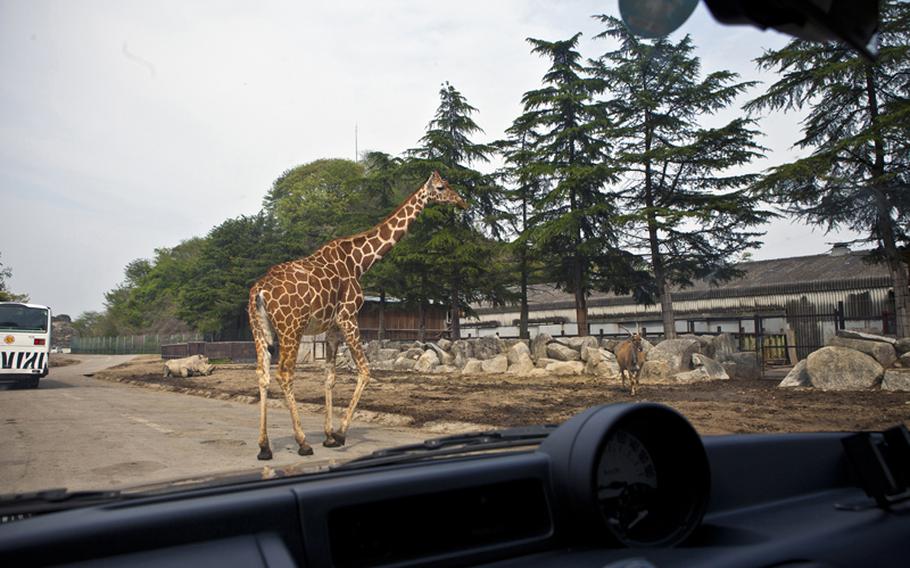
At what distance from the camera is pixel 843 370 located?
40.5ft

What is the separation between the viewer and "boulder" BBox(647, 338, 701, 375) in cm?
1673

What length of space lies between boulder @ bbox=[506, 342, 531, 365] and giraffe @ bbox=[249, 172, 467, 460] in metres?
11.5

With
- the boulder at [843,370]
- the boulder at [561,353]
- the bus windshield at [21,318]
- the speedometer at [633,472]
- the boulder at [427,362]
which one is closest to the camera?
the speedometer at [633,472]

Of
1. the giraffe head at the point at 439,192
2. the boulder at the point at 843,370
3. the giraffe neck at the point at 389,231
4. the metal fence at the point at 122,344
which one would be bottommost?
the boulder at the point at 843,370

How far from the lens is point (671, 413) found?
1.98 metres

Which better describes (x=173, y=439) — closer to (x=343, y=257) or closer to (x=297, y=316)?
(x=297, y=316)

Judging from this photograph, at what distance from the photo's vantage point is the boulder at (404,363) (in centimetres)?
2536

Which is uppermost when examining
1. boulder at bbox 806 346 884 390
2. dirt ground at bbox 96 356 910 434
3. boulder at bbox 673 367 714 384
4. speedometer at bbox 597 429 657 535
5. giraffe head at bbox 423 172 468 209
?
giraffe head at bbox 423 172 468 209

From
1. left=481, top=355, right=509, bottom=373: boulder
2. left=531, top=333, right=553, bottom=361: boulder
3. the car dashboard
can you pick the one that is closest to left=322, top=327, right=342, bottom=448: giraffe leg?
the car dashboard

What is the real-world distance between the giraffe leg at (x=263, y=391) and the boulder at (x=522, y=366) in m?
12.4

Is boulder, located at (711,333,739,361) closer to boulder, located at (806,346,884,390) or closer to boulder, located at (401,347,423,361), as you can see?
boulder, located at (806,346,884,390)

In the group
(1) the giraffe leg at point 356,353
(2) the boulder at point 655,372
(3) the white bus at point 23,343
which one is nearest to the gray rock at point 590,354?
(2) the boulder at point 655,372

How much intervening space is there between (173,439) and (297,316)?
2.02m

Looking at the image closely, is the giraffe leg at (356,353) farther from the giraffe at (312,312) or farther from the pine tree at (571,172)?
the pine tree at (571,172)
